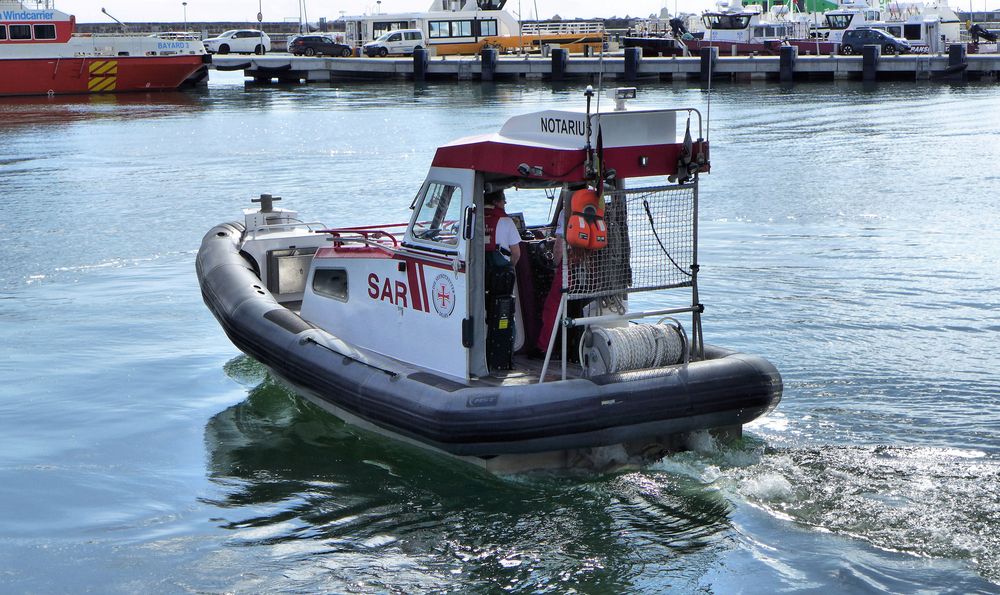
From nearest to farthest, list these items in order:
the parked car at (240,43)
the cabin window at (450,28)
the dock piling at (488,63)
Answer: the dock piling at (488,63) < the cabin window at (450,28) < the parked car at (240,43)

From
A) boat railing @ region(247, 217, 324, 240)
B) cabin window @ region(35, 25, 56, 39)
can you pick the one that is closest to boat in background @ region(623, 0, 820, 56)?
cabin window @ region(35, 25, 56, 39)

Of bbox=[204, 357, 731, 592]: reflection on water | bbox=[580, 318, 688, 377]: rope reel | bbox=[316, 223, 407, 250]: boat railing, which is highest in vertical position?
bbox=[316, 223, 407, 250]: boat railing

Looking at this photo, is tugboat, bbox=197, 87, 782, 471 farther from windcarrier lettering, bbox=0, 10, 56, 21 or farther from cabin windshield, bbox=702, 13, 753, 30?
cabin windshield, bbox=702, 13, 753, 30

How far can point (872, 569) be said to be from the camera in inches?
267

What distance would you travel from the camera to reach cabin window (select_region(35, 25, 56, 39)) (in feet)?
155

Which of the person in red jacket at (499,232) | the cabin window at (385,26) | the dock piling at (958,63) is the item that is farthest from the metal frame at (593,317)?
the cabin window at (385,26)

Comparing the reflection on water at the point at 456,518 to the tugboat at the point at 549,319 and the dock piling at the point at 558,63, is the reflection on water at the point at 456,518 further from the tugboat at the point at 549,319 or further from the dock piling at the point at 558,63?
the dock piling at the point at 558,63

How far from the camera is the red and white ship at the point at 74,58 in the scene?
46.8m

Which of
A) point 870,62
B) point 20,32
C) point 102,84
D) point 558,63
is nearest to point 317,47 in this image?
point 102,84

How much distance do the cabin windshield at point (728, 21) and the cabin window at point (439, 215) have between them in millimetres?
53391

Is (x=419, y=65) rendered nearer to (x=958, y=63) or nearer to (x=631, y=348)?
(x=958, y=63)

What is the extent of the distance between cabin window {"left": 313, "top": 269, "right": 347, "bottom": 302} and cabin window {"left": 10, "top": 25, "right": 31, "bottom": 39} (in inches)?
1675

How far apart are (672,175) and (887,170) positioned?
16.9 meters

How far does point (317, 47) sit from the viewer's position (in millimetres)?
63844
